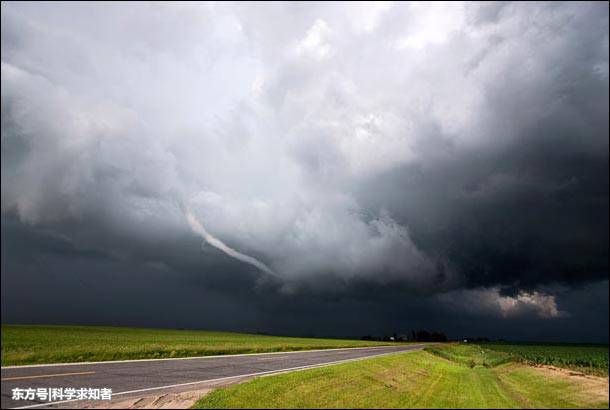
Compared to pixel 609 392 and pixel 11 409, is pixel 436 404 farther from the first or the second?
pixel 11 409

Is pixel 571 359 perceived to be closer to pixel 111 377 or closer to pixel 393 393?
pixel 393 393

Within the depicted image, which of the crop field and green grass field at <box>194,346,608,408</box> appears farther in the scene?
the crop field

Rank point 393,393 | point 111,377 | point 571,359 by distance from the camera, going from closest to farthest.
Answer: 1. point 111,377
2. point 393,393
3. point 571,359

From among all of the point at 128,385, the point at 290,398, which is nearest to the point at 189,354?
the point at 128,385

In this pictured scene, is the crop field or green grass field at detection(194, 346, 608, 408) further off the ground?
green grass field at detection(194, 346, 608, 408)

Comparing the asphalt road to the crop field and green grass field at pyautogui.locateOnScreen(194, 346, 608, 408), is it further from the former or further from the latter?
the crop field

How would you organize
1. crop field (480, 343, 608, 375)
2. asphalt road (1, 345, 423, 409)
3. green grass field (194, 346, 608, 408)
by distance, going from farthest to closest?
1. crop field (480, 343, 608, 375)
2. green grass field (194, 346, 608, 408)
3. asphalt road (1, 345, 423, 409)

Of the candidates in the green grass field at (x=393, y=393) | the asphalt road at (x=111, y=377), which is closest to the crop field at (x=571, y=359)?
the green grass field at (x=393, y=393)

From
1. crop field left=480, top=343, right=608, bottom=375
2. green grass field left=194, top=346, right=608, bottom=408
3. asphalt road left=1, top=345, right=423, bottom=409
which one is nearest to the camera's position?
asphalt road left=1, top=345, right=423, bottom=409

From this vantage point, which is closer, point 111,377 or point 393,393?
point 111,377

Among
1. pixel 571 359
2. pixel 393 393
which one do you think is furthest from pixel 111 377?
pixel 571 359

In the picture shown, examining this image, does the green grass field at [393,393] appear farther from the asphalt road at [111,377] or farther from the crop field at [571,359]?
the crop field at [571,359]

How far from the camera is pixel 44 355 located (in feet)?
78.3

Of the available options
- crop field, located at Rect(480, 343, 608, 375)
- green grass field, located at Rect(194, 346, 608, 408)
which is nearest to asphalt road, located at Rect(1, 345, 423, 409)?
green grass field, located at Rect(194, 346, 608, 408)
